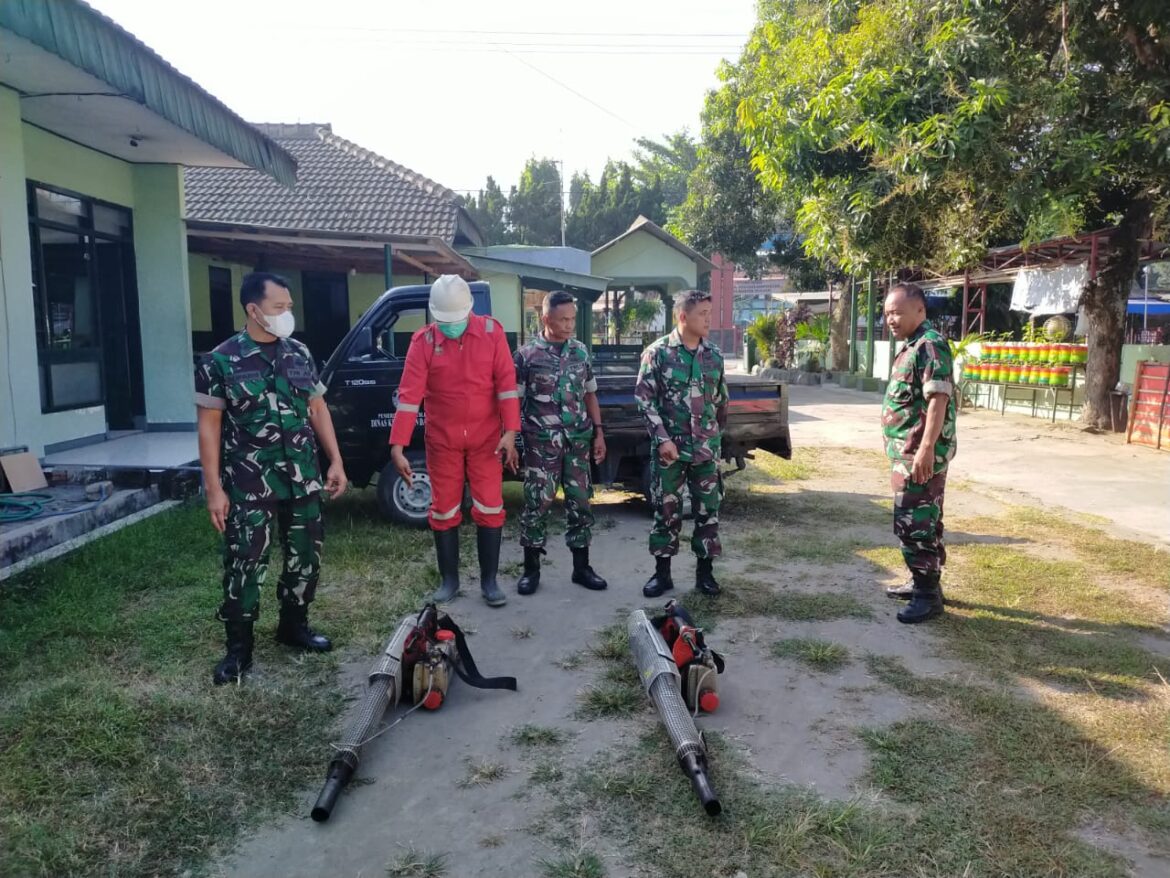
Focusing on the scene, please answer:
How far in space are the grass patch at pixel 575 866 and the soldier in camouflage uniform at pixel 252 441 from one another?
6.43 feet

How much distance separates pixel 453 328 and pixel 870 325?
17.6 meters

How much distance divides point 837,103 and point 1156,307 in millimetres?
20724

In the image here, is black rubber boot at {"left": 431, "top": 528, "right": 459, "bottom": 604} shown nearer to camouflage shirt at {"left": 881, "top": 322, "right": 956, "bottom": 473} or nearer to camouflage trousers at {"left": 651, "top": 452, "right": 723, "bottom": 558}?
camouflage trousers at {"left": 651, "top": 452, "right": 723, "bottom": 558}

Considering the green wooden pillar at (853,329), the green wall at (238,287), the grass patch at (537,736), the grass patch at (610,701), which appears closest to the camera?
the grass patch at (537,736)

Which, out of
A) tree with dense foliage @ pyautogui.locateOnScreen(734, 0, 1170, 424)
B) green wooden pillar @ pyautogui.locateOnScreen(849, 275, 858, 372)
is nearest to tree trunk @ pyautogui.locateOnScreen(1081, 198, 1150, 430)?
tree with dense foliage @ pyautogui.locateOnScreen(734, 0, 1170, 424)

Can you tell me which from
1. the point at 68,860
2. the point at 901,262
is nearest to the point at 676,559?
the point at 68,860

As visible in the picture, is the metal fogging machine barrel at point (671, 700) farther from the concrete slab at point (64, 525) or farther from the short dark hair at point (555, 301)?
the concrete slab at point (64, 525)

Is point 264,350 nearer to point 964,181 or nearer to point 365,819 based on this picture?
point 365,819

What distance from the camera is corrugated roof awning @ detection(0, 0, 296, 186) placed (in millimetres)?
5266

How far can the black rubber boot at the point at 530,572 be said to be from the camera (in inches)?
203

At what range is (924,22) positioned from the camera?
899cm

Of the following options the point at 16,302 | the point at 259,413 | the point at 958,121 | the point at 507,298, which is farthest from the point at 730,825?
the point at 507,298

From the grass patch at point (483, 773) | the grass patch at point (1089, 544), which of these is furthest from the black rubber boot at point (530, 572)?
the grass patch at point (1089, 544)

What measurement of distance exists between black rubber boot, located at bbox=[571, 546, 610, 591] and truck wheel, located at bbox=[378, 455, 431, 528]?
1639 millimetres
